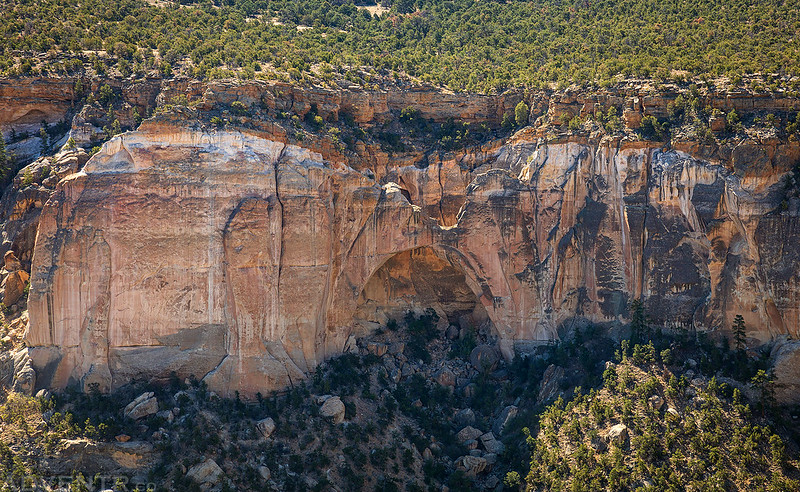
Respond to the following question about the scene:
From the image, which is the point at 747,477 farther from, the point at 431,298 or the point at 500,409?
the point at 431,298

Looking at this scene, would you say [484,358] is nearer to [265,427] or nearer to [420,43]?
[265,427]

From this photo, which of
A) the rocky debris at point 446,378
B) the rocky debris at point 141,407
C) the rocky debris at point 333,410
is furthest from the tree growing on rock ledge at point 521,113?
the rocky debris at point 141,407

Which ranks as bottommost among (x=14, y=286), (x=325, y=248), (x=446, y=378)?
(x=446, y=378)


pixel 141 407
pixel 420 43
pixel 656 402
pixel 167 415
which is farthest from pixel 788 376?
pixel 420 43

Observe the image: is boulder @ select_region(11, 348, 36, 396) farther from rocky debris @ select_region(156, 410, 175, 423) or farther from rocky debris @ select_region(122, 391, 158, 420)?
rocky debris @ select_region(156, 410, 175, 423)

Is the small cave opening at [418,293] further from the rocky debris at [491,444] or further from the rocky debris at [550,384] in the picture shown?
the rocky debris at [491,444]

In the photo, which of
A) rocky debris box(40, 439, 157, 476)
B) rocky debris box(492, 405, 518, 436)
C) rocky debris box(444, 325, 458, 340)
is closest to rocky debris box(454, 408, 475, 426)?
rocky debris box(492, 405, 518, 436)

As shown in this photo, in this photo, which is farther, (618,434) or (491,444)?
(491,444)
